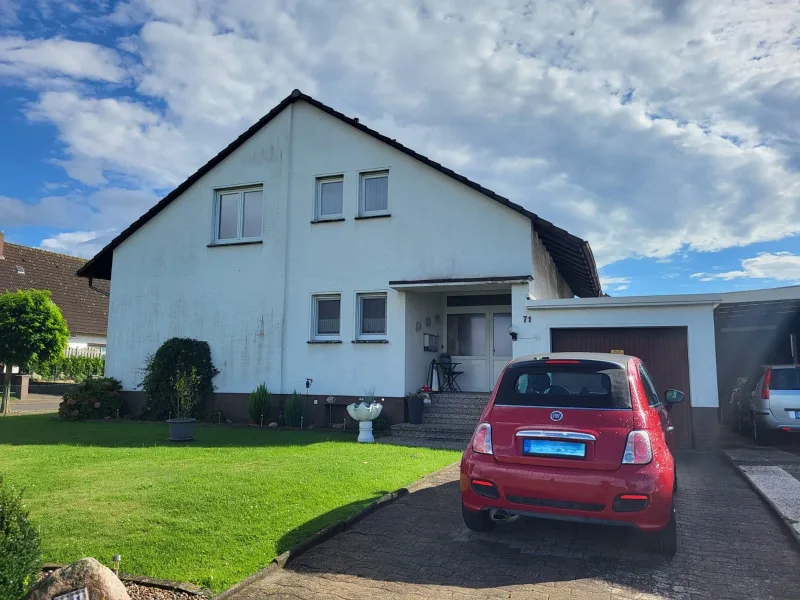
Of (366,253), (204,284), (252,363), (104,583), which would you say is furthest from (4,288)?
(104,583)

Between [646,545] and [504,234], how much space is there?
345 inches

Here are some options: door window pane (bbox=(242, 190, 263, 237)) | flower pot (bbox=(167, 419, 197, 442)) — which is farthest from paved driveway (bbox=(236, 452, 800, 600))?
door window pane (bbox=(242, 190, 263, 237))

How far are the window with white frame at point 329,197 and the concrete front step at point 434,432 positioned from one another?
5753 millimetres

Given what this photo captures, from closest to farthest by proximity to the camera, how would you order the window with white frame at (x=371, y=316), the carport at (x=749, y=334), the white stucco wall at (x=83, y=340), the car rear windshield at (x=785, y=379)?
the car rear windshield at (x=785, y=379)
the window with white frame at (x=371, y=316)
the carport at (x=749, y=334)
the white stucco wall at (x=83, y=340)

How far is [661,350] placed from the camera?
11758 mm

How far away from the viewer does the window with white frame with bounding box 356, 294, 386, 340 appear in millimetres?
14188

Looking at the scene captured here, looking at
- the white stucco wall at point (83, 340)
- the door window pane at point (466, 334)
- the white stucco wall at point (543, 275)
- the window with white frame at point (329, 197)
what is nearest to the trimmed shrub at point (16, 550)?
the white stucco wall at point (543, 275)

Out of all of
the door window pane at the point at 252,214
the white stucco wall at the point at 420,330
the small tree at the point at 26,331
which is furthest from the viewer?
the small tree at the point at 26,331

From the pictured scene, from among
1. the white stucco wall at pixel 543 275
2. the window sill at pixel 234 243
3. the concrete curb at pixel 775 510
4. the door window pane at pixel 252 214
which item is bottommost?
the concrete curb at pixel 775 510

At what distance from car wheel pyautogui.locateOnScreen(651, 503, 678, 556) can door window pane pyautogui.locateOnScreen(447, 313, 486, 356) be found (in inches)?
404

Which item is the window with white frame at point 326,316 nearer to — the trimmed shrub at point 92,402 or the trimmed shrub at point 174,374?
the trimmed shrub at point 174,374

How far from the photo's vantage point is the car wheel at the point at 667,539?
191 inches

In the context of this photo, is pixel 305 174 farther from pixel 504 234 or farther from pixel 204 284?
pixel 504 234

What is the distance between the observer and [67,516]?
5793 mm
